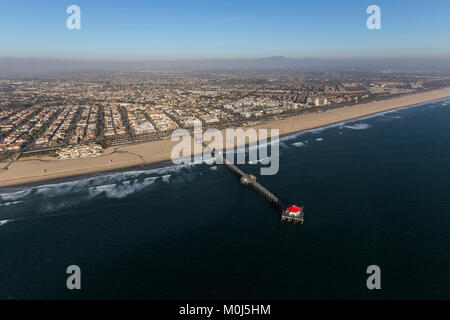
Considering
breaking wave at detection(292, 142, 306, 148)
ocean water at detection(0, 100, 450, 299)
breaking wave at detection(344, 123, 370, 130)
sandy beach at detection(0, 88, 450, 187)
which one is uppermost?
breaking wave at detection(344, 123, 370, 130)

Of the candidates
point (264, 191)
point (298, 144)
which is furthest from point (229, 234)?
point (298, 144)

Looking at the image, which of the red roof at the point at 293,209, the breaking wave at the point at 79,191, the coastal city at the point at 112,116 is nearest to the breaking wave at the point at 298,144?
the coastal city at the point at 112,116

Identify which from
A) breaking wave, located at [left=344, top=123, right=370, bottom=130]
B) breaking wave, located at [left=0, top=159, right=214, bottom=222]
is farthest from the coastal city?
breaking wave, located at [left=344, top=123, right=370, bottom=130]

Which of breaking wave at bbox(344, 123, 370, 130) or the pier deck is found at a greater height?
breaking wave at bbox(344, 123, 370, 130)

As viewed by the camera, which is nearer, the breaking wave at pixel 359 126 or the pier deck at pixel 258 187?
the pier deck at pixel 258 187

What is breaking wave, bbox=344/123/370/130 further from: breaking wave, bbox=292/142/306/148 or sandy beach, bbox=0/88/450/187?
breaking wave, bbox=292/142/306/148

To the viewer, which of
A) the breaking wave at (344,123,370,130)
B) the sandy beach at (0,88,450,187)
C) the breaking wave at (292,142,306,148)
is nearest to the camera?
the sandy beach at (0,88,450,187)

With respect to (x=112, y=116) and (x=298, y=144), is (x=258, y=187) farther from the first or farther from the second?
(x=112, y=116)

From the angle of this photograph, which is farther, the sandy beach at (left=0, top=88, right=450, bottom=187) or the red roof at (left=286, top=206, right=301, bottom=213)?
the sandy beach at (left=0, top=88, right=450, bottom=187)

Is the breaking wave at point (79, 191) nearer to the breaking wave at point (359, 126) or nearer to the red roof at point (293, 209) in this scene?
the red roof at point (293, 209)
